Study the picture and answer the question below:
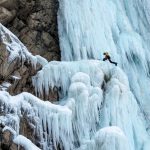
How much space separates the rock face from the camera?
18.1 metres

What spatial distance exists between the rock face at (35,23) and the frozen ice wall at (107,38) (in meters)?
0.30

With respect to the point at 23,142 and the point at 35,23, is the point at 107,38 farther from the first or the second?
the point at 23,142

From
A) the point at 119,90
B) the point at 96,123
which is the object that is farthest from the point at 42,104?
the point at 119,90

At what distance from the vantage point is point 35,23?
18.5 metres

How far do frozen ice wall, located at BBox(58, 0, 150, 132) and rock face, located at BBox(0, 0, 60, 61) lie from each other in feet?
0.97

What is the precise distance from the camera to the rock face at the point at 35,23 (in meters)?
18.1

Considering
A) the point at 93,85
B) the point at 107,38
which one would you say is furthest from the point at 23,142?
the point at 107,38

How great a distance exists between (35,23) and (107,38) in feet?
8.68

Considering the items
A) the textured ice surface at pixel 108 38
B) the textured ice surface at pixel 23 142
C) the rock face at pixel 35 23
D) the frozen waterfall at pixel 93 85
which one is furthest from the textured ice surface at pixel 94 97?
the rock face at pixel 35 23

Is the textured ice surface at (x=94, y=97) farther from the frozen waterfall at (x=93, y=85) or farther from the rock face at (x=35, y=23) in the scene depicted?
the rock face at (x=35, y=23)

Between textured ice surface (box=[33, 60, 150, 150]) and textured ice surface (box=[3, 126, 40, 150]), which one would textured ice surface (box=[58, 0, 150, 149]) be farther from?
textured ice surface (box=[3, 126, 40, 150])

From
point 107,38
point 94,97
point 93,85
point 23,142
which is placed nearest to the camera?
point 23,142

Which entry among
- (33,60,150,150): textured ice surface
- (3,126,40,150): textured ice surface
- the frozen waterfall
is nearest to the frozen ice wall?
the frozen waterfall

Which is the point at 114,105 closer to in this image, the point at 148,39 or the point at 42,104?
the point at 42,104
